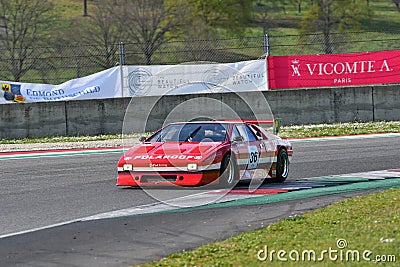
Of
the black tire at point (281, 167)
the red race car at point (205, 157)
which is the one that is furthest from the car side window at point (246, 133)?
the black tire at point (281, 167)

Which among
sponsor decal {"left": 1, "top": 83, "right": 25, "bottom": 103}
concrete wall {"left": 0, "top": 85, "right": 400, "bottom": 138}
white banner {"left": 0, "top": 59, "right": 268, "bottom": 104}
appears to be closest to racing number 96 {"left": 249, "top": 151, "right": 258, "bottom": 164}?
concrete wall {"left": 0, "top": 85, "right": 400, "bottom": 138}

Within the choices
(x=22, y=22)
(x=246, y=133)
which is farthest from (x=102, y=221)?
(x=22, y=22)

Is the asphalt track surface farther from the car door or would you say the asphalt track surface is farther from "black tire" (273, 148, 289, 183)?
the car door

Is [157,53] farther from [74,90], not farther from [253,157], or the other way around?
[253,157]

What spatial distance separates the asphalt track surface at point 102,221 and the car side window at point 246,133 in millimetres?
1260

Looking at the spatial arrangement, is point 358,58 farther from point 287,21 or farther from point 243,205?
point 287,21

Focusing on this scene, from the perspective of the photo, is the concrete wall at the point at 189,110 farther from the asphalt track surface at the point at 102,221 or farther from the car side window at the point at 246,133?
the car side window at the point at 246,133

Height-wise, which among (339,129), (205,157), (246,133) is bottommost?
(205,157)

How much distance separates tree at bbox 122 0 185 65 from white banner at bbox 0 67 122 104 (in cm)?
2205

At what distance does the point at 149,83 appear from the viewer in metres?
24.6

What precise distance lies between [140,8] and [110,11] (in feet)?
9.66

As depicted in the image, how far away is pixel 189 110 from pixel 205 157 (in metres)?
12.7

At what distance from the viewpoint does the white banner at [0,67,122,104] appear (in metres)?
24.6

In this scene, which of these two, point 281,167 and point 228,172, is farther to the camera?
point 281,167
